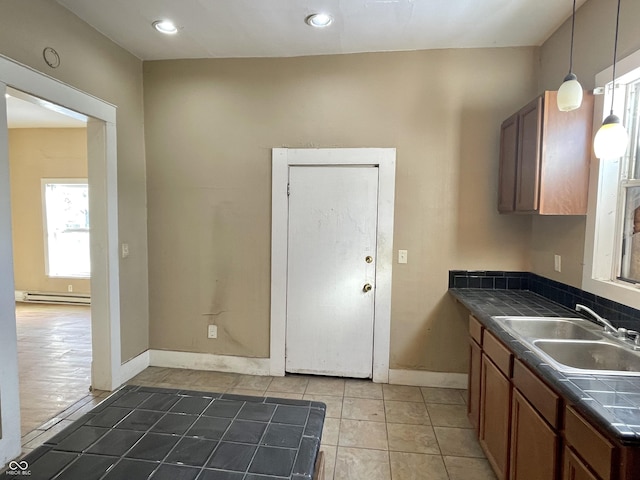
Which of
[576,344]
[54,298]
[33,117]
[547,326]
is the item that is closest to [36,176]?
[33,117]

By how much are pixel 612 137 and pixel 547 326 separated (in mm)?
1108

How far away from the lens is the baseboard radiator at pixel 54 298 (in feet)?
18.5

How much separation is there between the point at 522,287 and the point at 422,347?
97 cm

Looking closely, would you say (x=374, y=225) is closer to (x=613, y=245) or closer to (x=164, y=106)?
(x=613, y=245)

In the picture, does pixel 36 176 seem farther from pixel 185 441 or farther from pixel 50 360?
pixel 185 441

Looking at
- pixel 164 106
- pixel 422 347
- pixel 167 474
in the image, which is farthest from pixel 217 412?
pixel 164 106

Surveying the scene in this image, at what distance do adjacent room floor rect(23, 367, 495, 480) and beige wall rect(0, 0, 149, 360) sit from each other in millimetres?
638

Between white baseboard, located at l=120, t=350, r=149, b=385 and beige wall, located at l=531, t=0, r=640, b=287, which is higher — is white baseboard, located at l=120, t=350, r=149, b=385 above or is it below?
below

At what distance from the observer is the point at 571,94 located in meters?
1.69

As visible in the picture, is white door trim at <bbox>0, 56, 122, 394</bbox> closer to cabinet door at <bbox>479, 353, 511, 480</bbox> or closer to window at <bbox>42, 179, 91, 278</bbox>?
cabinet door at <bbox>479, 353, 511, 480</bbox>

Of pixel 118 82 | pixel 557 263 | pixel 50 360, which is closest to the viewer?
pixel 557 263

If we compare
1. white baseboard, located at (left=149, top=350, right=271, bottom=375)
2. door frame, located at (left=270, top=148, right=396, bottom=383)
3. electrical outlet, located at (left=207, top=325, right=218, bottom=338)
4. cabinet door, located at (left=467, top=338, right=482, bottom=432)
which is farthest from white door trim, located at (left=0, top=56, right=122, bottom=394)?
cabinet door, located at (left=467, top=338, right=482, bottom=432)

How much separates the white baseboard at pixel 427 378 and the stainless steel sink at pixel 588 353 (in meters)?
1.39

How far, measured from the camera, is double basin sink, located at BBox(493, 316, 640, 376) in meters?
1.64
